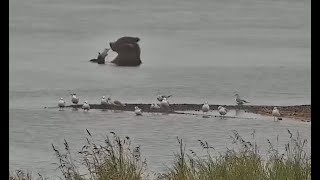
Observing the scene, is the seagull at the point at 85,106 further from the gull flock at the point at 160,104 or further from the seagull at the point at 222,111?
the seagull at the point at 222,111

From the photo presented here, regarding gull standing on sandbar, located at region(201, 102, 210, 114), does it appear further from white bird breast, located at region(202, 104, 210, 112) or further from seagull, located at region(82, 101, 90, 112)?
seagull, located at region(82, 101, 90, 112)

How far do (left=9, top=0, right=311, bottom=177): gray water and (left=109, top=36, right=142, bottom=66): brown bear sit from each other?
0.41 m

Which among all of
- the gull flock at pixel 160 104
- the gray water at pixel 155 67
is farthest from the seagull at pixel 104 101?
the gray water at pixel 155 67

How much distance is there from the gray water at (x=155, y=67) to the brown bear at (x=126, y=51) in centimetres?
41

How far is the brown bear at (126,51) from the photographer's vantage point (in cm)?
2228

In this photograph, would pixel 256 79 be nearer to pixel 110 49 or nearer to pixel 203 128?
pixel 110 49

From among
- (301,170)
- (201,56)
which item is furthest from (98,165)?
(201,56)

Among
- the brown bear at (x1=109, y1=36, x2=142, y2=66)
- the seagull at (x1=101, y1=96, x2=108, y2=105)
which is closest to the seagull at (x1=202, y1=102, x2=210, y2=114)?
the seagull at (x1=101, y1=96, x2=108, y2=105)

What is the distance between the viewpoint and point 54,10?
30656 millimetres

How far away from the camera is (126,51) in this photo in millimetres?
22453

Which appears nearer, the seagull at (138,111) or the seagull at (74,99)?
the seagull at (138,111)

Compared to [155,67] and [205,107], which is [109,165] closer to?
[205,107]

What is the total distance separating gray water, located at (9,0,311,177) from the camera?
12.9m

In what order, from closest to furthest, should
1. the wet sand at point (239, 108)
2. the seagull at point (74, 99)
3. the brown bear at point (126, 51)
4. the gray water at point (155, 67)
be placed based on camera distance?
the gray water at point (155, 67)
the wet sand at point (239, 108)
the seagull at point (74, 99)
the brown bear at point (126, 51)
